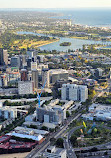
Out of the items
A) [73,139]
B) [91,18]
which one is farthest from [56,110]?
[91,18]

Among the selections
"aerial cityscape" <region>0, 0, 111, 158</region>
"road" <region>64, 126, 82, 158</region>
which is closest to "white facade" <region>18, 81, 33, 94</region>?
"aerial cityscape" <region>0, 0, 111, 158</region>

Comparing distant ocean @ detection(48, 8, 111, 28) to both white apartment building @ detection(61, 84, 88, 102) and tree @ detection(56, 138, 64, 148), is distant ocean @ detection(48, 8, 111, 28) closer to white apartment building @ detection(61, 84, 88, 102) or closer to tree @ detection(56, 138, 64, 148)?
white apartment building @ detection(61, 84, 88, 102)

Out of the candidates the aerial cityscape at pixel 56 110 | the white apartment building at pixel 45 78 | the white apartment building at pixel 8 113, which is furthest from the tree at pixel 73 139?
the white apartment building at pixel 45 78

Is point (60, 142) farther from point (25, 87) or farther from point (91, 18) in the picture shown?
point (91, 18)

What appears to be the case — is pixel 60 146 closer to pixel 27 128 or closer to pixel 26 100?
pixel 27 128

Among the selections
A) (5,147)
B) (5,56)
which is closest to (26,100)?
(5,147)
